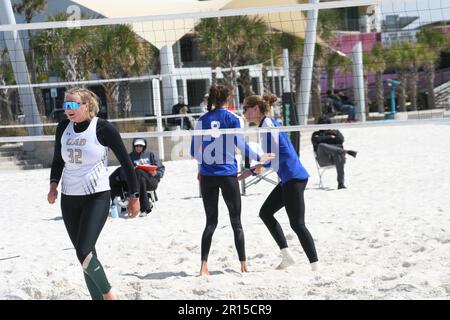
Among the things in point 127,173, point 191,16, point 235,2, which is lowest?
point 127,173

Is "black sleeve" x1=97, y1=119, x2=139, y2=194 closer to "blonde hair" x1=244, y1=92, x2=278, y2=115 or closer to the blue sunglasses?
the blue sunglasses

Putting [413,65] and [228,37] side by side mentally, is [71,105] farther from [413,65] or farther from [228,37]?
[413,65]

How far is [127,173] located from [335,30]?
103 feet

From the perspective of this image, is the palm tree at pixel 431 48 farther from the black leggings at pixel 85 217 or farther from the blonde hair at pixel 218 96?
the black leggings at pixel 85 217

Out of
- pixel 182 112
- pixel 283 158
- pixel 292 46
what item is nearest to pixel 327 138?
pixel 283 158

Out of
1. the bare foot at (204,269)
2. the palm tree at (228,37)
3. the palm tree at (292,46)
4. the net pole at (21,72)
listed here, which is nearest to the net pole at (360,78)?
the net pole at (21,72)

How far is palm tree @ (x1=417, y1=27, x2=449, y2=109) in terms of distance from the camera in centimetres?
3162

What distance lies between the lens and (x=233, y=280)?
5.72 m

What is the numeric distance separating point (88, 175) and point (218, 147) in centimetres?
120

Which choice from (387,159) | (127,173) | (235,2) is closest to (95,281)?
(127,173)

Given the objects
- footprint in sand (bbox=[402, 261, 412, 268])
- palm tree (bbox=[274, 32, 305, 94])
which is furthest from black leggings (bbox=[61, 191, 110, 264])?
palm tree (bbox=[274, 32, 305, 94])

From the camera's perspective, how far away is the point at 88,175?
16.0ft

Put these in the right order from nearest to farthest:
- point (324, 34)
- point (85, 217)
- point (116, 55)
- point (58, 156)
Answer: point (85, 217) → point (58, 156) → point (116, 55) → point (324, 34)
